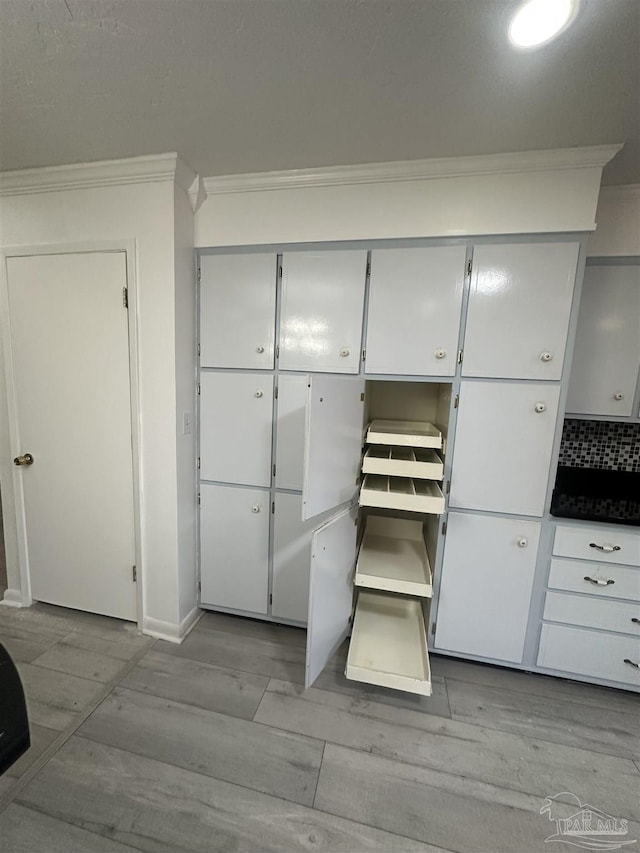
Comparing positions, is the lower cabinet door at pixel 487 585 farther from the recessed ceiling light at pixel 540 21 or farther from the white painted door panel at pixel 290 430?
the recessed ceiling light at pixel 540 21

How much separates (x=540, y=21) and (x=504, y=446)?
142 cm

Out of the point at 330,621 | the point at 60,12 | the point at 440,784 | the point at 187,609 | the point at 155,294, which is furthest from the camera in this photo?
the point at 187,609

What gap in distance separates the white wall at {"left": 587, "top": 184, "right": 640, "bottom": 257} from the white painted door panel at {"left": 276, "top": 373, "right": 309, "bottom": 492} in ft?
5.44

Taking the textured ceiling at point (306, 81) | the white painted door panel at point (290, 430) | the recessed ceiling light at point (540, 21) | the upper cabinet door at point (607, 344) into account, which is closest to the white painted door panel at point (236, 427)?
the white painted door panel at point (290, 430)

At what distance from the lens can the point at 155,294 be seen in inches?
66.7

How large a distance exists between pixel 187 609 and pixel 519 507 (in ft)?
6.26

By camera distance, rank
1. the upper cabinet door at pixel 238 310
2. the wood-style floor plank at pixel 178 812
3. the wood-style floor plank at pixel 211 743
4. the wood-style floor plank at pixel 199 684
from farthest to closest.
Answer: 1. the upper cabinet door at pixel 238 310
2. the wood-style floor plank at pixel 199 684
3. the wood-style floor plank at pixel 211 743
4. the wood-style floor plank at pixel 178 812

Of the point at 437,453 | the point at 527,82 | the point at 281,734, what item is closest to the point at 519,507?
the point at 437,453

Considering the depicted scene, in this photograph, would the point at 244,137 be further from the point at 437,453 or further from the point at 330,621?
the point at 330,621

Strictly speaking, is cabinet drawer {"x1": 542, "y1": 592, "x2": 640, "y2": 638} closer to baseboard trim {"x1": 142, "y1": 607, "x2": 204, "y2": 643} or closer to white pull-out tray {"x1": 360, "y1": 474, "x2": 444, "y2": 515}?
white pull-out tray {"x1": 360, "y1": 474, "x2": 444, "y2": 515}

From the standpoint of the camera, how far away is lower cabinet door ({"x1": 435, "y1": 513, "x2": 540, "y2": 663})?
1.67 meters

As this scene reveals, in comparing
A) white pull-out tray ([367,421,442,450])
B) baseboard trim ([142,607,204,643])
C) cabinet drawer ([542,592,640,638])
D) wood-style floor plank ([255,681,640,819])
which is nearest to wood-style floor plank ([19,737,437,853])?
wood-style floor plank ([255,681,640,819])

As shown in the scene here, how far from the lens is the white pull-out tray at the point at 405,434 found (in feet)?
5.27

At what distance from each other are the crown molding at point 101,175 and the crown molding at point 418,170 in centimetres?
20
